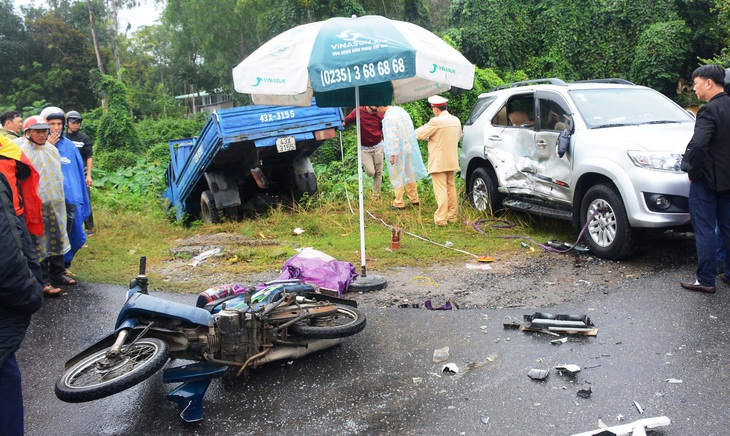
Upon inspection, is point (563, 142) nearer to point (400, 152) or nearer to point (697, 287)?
point (697, 287)

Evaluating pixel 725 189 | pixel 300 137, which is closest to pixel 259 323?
pixel 725 189

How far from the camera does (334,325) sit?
14.5 ft

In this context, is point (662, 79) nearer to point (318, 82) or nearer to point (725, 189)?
point (725, 189)

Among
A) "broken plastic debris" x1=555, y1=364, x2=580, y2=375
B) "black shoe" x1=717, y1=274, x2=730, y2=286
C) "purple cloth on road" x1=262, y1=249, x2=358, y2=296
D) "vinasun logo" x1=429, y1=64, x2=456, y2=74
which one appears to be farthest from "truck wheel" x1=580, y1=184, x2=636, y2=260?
"purple cloth on road" x1=262, y1=249, x2=358, y2=296

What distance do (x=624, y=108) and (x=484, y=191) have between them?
8.47ft

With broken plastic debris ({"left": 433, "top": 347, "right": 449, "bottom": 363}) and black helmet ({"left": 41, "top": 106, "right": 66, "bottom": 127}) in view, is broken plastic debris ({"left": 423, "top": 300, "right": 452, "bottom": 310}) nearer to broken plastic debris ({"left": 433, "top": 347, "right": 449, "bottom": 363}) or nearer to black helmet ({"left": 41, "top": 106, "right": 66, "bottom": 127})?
broken plastic debris ({"left": 433, "top": 347, "right": 449, "bottom": 363})

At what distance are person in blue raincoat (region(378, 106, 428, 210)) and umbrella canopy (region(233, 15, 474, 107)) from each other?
410 centimetres

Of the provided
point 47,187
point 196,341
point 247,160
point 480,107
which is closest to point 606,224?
point 480,107

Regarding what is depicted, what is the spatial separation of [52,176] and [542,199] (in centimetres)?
597

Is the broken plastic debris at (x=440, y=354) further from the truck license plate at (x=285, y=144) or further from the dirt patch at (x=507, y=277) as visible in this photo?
the truck license plate at (x=285, y=144)

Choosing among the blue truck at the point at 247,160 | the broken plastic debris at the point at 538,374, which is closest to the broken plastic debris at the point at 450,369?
the broken plastic debris at the point at 538,374

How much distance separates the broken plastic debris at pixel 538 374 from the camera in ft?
12.8

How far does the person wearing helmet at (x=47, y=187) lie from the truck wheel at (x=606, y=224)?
5960 mm

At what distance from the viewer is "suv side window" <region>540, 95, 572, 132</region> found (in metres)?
7.29
